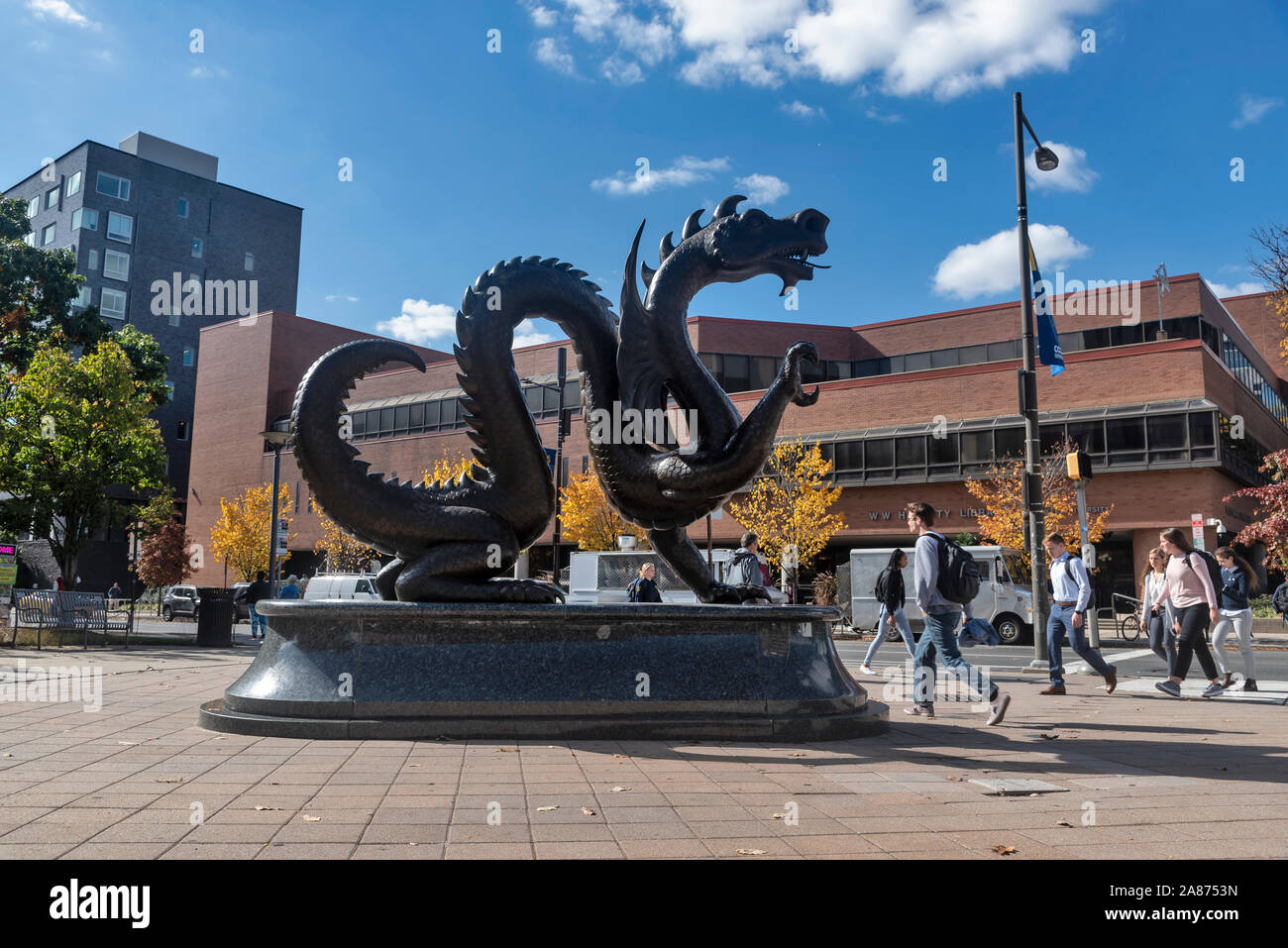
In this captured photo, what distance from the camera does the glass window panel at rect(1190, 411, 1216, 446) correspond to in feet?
98.8

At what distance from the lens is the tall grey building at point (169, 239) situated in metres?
55.0

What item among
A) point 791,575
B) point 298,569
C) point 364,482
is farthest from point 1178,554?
point 298,569

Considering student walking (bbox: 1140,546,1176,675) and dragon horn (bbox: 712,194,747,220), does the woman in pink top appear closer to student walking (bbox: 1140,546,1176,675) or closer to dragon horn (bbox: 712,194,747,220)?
student walking (bbox: 1140,546,1176,675)

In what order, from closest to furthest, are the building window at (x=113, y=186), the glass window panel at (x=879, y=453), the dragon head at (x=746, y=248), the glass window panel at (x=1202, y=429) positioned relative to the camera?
1. the dragon head at (x=746, y=248)
2. the glass window panel at (x=1202, y=429)
3. the glass window panel at (x=879, y=453)
4. the building window at (x=113, y=186)

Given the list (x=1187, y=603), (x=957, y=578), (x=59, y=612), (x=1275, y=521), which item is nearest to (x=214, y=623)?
(x=59, y=612)

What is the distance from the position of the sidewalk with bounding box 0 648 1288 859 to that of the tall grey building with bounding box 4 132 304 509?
53739mm

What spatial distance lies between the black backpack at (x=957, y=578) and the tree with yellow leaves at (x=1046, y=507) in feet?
74.9

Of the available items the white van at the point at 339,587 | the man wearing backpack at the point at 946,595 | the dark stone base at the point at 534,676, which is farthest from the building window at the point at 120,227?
the man wearing backpack at the point at 946,595

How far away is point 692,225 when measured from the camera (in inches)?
325

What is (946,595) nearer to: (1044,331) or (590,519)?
(1044,331)

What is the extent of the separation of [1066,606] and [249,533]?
4362cm

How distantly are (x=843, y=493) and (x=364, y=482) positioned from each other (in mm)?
31975

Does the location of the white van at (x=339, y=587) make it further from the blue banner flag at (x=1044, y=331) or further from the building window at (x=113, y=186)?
the building window at (x=113, y=186)

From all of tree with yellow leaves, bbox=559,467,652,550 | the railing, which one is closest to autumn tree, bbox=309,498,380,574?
tree with yellow leaves, bbox=559,467,652,550
